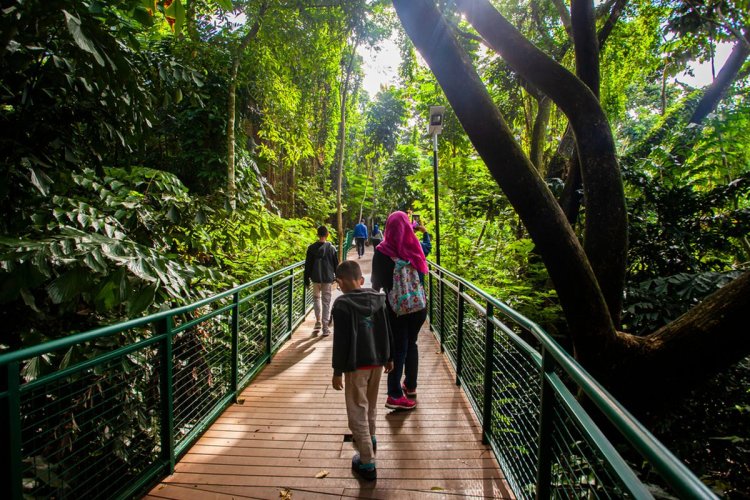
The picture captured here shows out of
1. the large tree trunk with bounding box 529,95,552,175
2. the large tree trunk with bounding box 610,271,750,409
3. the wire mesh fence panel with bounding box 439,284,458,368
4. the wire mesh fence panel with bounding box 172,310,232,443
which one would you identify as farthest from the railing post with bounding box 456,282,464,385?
the large tree trunk with bounding box 529,95,552,175

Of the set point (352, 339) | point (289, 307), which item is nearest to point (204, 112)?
point (289, 307)

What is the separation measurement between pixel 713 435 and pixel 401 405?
11.0 ft

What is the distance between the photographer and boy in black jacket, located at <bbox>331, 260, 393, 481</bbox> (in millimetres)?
2527

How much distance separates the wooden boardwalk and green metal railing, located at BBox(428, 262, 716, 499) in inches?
8.3

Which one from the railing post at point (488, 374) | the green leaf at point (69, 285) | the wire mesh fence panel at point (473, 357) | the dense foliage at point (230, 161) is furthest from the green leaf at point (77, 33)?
the wire mesh fence panel at point (473, 357)

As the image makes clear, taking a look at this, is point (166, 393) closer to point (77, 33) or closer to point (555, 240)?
point (77, 33)

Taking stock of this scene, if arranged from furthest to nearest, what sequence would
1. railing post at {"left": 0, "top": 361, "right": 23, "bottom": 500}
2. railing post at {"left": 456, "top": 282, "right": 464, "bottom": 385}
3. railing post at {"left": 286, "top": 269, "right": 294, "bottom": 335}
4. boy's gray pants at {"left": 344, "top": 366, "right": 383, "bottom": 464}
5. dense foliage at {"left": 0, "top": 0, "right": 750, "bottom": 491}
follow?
railing post at {"left": 286, "top": 269, "right": 294, "bottom": 335} → railing post at {"left": 456, "top": 282, "right": 464, "bottom": 385} → boy's gray pants at {"left": 344, "top": 366, "right": 383, "bottom": 464} → dense foliage at {"left": 0, "top": 0, "right": 750, "bottom": 491} → railing post at {"left": 0, "top": 361, "right": 23, "bottom": 500}

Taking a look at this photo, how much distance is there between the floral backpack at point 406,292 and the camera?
343cm

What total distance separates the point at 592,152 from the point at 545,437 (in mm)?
2797

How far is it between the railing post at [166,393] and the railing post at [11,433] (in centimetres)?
101

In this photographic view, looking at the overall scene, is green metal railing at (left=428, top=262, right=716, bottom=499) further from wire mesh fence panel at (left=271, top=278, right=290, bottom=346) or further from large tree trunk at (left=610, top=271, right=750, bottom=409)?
wire mesh fence panel at (left=271, top=278, right=290, bottom=346)

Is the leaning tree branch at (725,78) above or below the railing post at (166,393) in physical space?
above

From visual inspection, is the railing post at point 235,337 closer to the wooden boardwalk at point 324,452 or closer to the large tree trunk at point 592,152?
the wooden boardwalk at point 324,452

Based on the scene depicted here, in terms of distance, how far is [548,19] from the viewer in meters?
9.21
